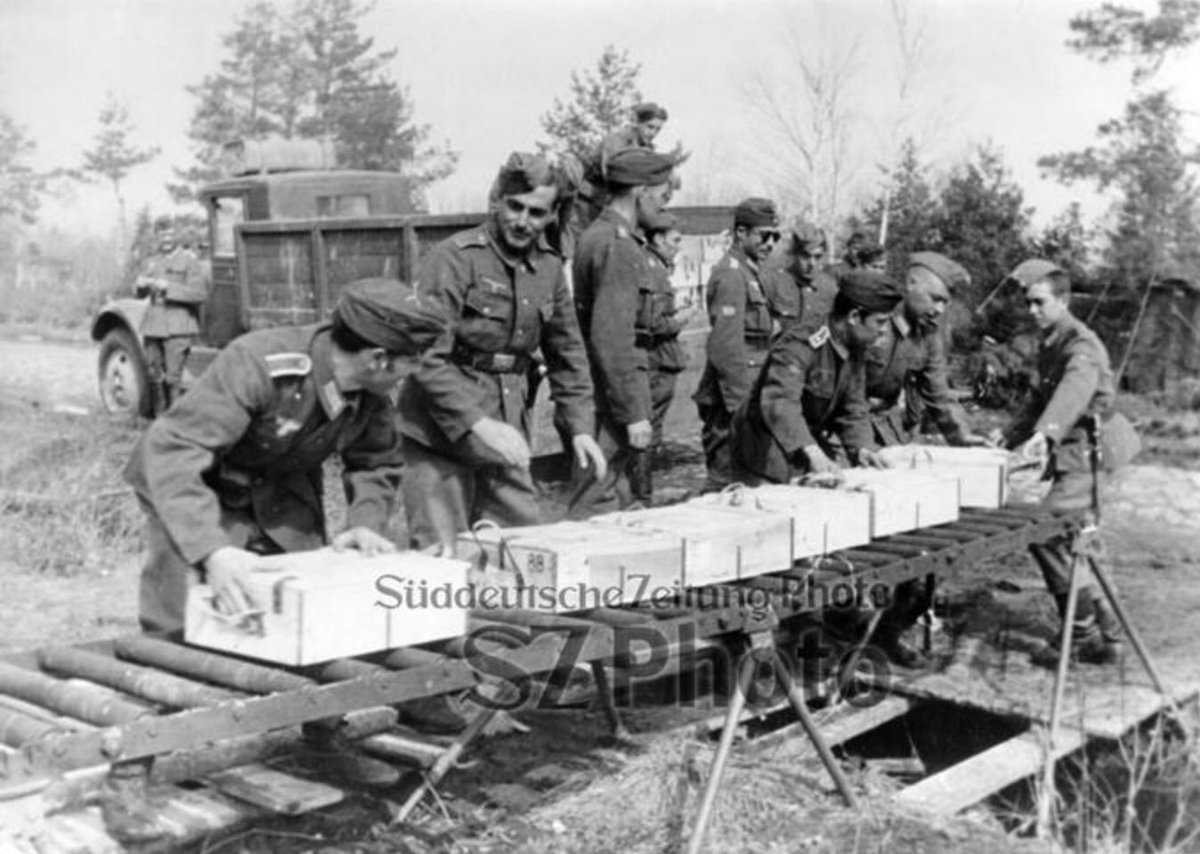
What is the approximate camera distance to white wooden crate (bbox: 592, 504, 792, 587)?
3.76 metres

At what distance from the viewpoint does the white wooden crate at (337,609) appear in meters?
2.88

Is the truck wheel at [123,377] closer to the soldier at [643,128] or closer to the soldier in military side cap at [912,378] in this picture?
the soldier at [643,128]

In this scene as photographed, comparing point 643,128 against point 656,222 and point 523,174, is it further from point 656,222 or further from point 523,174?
point 523,174

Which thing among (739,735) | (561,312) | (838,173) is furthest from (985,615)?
(838,173)

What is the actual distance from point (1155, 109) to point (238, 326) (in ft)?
33.7

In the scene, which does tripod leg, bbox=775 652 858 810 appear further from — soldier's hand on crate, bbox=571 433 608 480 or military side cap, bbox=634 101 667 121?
military side cap, bbox=634 101 667 121

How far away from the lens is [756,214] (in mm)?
6914

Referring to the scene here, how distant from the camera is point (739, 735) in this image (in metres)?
5.14

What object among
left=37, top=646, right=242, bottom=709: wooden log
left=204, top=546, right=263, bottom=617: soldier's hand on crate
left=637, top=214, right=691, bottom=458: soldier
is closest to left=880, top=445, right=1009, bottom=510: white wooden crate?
left=637, top=214, right=691, bottom=458: soldier

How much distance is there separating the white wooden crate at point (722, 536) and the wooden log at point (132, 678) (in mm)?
1389

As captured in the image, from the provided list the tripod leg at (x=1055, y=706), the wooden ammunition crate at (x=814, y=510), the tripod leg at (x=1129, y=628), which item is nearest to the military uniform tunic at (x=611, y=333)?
the wooden ammunition crate at (x=814, y=510)

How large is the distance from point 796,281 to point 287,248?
A: 4.15 meters

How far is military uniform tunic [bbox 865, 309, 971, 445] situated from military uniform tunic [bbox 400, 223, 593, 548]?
182cm

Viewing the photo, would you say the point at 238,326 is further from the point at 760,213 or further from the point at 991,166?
the point at 991,166
